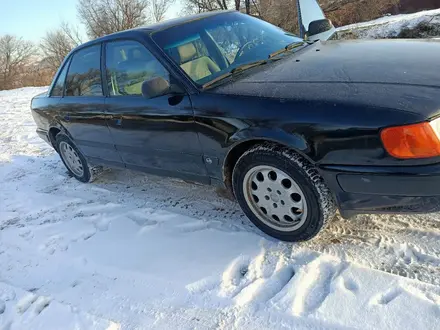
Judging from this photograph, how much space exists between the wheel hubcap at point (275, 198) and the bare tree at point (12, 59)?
3095cm

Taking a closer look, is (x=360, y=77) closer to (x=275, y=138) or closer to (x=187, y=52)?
(x=275, y=138)

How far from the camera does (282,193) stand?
8.65 ft

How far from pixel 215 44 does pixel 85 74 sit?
1592 millimetres

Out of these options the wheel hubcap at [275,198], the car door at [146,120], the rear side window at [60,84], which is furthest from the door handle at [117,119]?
the wheel hubcap at [275,198]

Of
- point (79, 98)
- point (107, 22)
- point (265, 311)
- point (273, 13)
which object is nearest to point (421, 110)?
point (265, 311)

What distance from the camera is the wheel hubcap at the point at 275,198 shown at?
259 cm

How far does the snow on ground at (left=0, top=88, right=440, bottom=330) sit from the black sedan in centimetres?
32

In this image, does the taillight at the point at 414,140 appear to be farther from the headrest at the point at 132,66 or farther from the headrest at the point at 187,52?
the headrest at the point at 132,66

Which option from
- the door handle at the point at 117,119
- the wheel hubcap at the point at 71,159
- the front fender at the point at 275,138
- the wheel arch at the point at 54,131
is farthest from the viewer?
the wheel hubcap at the point at 71,159

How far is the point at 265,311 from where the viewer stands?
2172 mm

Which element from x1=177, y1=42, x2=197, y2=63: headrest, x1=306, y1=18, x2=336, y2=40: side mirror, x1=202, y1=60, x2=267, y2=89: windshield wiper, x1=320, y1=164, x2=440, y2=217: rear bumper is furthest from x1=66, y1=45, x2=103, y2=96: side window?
x1=320, y1=164, x2=440, y2=217: rear bumper

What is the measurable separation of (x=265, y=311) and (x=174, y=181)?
7.27 ft

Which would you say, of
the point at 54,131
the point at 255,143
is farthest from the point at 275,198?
the point at 54,131

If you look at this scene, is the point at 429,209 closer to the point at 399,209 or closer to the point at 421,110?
the point at 399,209
